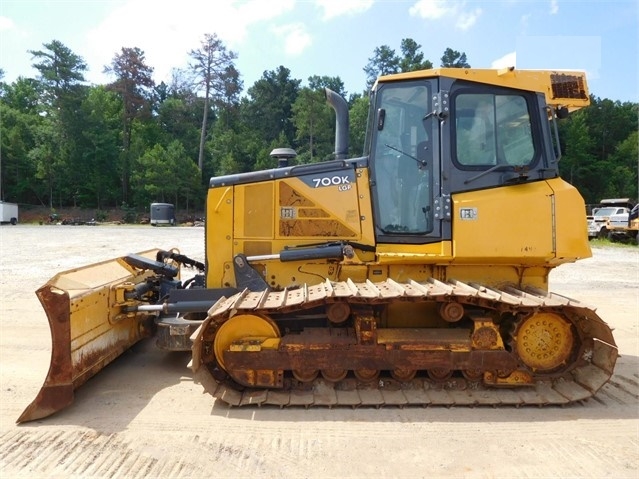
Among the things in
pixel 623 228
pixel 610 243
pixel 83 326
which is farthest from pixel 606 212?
pixel 83 326

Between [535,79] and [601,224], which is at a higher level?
[535,79]

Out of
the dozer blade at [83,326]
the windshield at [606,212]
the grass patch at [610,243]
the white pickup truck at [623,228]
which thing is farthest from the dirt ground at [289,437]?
the windshield at [606,212]

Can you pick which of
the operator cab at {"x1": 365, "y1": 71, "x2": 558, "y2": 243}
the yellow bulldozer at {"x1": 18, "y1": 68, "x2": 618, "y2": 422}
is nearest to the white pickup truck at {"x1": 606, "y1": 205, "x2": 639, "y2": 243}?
the operator cab at {"x1": 365, "y1": 71, "x2": 558, "y2": 243}

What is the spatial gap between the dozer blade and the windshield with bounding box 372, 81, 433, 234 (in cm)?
296

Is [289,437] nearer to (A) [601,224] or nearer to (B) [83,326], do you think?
(B) [83,326]

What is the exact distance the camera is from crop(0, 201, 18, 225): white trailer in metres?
36.8

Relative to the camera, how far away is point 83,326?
14.3 ft

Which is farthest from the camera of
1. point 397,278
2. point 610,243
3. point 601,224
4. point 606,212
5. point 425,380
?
point 606,212

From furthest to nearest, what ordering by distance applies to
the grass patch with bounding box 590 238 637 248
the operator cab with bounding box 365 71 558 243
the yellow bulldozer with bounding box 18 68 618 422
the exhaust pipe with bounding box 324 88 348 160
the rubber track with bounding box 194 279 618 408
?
1. the grass patch with bounding box 590 238 637 248
2. the exhaust pipe with bounding box 324 88 348 160
3. the operator cab with bounding box 365 71 558 243
4. the yellow bulldozer with bounding box 18 68 618 422
5. the rubber track with bounding box 194 279 618 408

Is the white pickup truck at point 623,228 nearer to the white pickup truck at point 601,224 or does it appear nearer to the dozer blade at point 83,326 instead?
the white pickup truck at point 601,224

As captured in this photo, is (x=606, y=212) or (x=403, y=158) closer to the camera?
(x=403, y=158)

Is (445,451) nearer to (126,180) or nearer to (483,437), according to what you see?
(483,437)

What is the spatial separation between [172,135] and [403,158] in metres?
61.8

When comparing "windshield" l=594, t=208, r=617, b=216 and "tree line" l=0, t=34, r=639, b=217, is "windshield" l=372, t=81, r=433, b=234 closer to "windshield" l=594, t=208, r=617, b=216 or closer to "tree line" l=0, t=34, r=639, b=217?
"windshield" l=594, t=208, r=617, b=216
